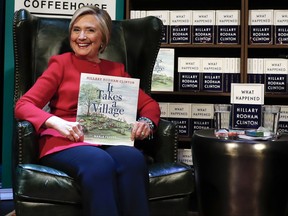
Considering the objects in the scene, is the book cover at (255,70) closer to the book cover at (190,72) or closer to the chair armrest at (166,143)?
the book cover at (190,72)

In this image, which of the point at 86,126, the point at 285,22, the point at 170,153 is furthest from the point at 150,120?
the point at 285,22

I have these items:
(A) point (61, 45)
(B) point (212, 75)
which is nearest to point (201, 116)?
(B) point (212, 75)

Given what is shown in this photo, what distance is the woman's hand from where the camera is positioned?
5.66 feet

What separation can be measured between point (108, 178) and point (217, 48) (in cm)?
190

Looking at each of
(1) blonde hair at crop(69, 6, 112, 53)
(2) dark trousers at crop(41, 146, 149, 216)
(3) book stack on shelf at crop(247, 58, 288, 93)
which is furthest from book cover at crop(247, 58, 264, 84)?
(2) dark trousers at crop(41, 146, 149, 216)

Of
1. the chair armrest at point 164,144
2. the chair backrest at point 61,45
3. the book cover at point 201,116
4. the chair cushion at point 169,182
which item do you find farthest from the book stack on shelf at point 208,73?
the chair cushion at point 169,182

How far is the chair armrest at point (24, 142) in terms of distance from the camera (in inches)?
67.5

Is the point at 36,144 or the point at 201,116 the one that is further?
the point at 201,116

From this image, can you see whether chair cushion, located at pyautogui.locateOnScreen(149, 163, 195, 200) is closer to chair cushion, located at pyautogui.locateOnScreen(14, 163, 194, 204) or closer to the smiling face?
chair cushion, located at pyautogui.locateOnScreen(14, 163, 194, 204)

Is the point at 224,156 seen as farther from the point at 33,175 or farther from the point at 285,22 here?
the point at 285,22

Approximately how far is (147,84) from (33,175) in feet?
3.05

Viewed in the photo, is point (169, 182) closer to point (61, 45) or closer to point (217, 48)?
point (61, 45)

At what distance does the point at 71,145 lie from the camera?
1.78 metres

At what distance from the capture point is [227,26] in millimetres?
2822
